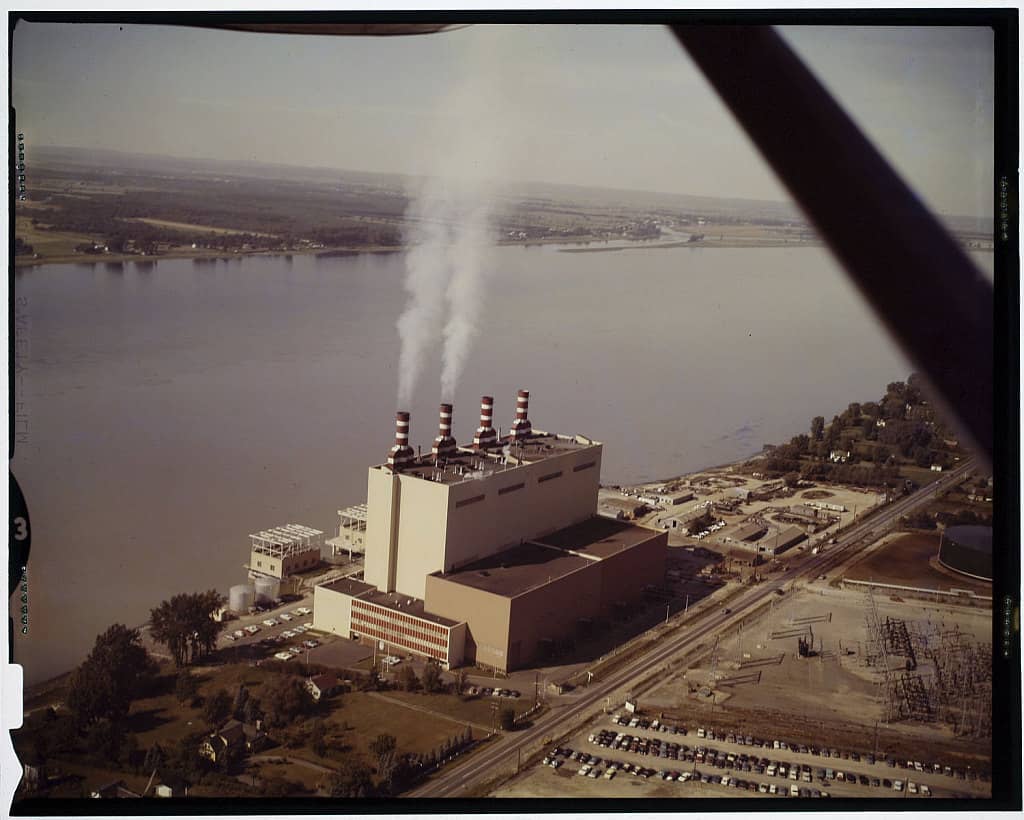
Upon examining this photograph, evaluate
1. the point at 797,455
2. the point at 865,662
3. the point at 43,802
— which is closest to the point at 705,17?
the point at 865,662

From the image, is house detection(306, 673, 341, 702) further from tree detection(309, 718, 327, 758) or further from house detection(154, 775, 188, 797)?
house detection(154, 775, 188, 797)

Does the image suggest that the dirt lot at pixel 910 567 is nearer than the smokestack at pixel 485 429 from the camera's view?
Yes

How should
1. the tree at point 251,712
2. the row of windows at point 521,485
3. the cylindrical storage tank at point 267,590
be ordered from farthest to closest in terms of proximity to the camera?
the cylindrical storage tank at point 267,590, the row of windows at point 521,485, the tree at point 251,712

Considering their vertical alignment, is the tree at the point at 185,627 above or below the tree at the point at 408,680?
above

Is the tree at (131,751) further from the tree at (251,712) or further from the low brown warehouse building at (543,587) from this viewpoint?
the low brown warehouse building at (543,587)

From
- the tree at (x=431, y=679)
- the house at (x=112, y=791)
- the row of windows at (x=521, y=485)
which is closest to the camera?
the house at (x=112, y=791)

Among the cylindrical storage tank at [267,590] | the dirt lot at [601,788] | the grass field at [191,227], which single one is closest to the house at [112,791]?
the dirt lot at [601,788]

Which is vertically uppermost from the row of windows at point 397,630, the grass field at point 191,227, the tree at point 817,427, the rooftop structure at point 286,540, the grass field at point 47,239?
the grass field at point 191,227

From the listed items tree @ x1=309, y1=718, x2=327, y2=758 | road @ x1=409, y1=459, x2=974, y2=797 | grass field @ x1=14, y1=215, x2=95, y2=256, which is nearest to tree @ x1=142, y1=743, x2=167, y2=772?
tree @ x1=309, y1=718, x2=327, y2=758
